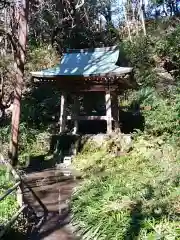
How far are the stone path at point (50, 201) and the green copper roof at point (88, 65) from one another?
13.8ft

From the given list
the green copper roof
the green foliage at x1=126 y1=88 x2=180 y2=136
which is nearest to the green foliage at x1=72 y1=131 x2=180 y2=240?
the green foliage at x1=126 y1=88 x2=180 y2=136

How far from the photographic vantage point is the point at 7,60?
23297 mm

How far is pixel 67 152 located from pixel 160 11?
3061 cm

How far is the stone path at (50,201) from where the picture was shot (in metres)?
7.21

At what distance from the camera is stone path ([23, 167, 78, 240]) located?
7.21 metres

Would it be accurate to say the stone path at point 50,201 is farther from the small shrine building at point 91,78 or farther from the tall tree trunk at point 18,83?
the small shrine building at point 91,78

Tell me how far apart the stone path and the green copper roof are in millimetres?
4202

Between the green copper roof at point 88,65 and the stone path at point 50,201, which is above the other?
the green copper roof at point 88,65

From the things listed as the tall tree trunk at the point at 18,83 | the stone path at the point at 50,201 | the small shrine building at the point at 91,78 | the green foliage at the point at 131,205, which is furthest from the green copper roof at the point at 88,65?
the green foliage at the point at 131,205

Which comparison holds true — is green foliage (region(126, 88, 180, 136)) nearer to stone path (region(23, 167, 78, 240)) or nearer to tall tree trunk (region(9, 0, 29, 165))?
stone path (region(23, 167, 78, 240))

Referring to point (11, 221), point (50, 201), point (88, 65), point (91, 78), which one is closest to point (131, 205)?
point (11, 221)

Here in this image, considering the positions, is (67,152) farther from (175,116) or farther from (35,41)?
(35,41)

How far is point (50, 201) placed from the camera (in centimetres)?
947

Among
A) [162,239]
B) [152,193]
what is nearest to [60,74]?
[152,193]
